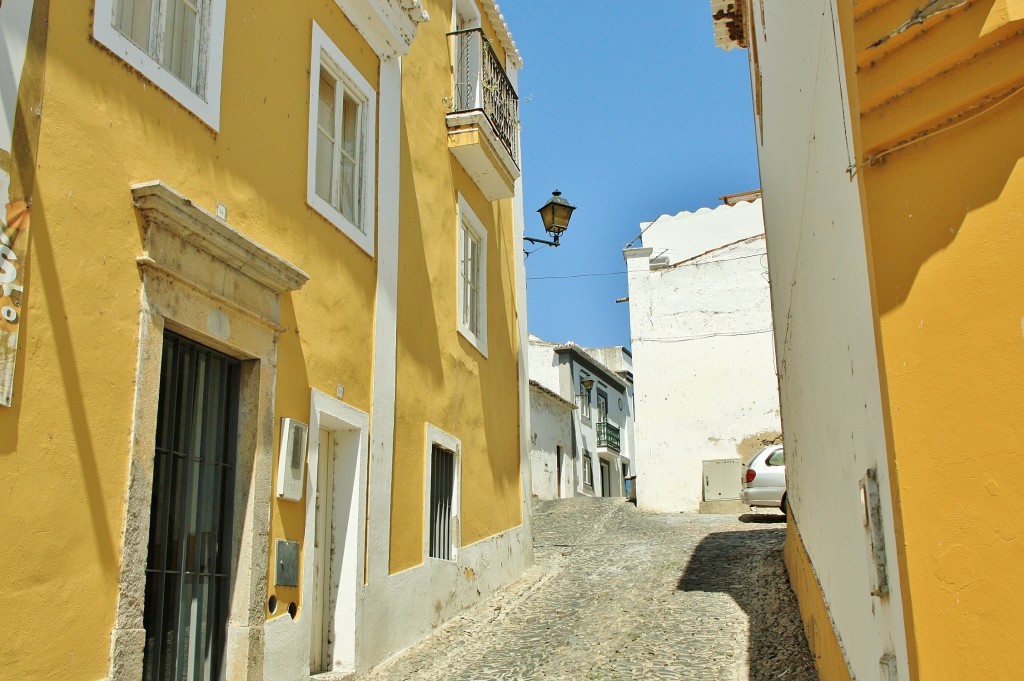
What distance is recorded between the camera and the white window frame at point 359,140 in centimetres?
755

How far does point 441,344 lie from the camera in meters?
10.0

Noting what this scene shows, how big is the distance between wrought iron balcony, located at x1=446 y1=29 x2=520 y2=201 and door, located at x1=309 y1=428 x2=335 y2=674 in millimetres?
4314

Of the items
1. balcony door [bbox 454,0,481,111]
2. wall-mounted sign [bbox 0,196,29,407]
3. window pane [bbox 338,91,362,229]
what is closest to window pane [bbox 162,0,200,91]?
wall-mounted sign [bbox 0,196,29,407]

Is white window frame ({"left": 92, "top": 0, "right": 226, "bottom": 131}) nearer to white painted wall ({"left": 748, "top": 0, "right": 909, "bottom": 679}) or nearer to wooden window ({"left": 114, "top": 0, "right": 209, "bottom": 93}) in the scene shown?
wooden window ({"left": 114, "top": 0, "right": 209, "bottom": 93})

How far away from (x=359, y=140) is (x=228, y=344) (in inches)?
117

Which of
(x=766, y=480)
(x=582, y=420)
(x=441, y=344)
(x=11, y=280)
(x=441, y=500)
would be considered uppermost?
(x=582, y=420)

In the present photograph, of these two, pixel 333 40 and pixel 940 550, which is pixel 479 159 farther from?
pixel 940 550

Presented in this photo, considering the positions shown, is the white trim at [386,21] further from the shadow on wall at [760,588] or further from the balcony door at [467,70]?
the shadow on wall at [760,588]

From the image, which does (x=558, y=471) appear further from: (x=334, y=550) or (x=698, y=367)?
(x=334, y=550)

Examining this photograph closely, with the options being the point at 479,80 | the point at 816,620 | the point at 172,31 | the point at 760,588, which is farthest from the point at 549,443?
the point at 172,31

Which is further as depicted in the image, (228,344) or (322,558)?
(322,558)

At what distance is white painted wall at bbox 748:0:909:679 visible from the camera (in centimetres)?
393

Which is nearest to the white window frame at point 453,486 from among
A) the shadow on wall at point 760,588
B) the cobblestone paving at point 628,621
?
the cobblestone paving at point 628,621

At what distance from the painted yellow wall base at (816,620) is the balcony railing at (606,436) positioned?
29148 mm
